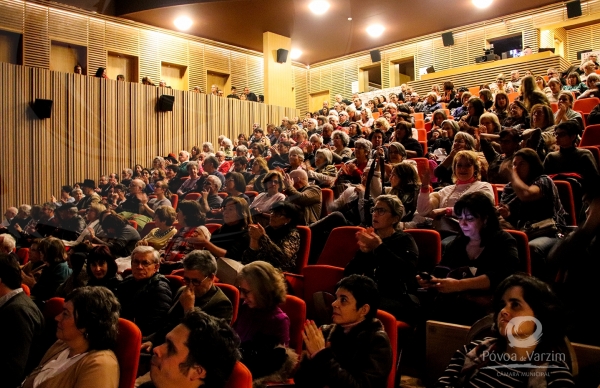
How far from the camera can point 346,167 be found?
2635mm

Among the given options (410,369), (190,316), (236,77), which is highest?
(236,77)

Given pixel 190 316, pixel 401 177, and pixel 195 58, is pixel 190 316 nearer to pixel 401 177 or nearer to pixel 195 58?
pixel 401 177

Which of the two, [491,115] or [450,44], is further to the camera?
[450,44]

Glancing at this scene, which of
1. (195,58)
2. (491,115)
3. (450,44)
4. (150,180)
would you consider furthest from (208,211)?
(450,44)

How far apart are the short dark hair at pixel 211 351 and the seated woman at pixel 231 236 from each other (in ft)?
3.39

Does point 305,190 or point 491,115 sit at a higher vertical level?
point 491,115

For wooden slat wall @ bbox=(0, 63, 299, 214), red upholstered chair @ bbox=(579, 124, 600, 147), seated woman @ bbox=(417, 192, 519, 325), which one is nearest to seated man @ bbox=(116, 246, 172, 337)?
seated woman @ bbox=(417, 192, 519, 325)

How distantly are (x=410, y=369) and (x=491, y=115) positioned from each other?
1794 mm

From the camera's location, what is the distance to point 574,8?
663 centimetres

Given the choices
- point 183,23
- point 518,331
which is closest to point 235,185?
point 518,331

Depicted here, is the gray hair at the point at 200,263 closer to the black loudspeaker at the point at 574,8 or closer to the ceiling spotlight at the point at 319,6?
the ceiling spotlight at the point at 319,6

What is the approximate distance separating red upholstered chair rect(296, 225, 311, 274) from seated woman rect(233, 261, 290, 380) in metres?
0.51

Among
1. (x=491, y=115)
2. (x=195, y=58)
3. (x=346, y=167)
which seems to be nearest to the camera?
(x=346, y=167)

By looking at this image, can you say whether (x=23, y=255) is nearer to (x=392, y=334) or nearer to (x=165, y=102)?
(x=392, y=334)
